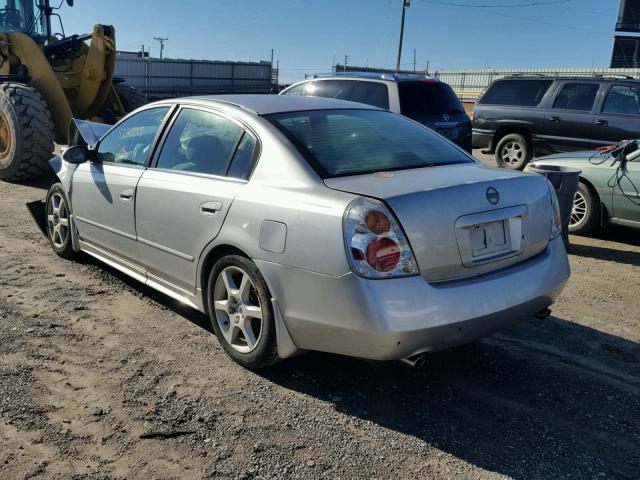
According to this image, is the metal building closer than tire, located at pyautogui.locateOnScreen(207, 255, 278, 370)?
No

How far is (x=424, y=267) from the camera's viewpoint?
302 cm

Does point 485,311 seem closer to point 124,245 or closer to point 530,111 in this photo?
point 124,245

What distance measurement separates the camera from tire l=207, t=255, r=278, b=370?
3408mm

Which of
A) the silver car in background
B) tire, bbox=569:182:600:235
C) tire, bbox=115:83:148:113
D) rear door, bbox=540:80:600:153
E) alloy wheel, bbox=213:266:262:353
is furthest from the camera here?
tire, bbox=115:83:148:113

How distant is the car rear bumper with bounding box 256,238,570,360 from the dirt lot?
0.45 metres

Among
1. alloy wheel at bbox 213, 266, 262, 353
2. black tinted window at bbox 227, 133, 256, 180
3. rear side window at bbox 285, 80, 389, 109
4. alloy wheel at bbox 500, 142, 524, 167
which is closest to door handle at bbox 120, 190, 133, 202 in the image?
black tinted window at bbox 227, 133, 256, 180

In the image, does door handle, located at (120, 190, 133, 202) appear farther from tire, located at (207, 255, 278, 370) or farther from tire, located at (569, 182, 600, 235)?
tire, located at (569, 182, 600, 235)

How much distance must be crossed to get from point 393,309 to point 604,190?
5.26m

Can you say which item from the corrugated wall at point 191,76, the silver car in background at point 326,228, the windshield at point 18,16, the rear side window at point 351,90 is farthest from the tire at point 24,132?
the corrugated wall at point 191,76

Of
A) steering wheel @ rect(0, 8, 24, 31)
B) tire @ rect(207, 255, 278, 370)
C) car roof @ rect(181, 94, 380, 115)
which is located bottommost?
tire @ rect(207, 255, 278, 370)

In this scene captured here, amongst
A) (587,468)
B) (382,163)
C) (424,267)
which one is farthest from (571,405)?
(382,163)

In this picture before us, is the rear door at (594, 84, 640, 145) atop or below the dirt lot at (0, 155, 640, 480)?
atop

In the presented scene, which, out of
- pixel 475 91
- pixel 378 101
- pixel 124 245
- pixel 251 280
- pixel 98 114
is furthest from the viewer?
pixel 475 91

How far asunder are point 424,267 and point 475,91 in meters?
33.6
